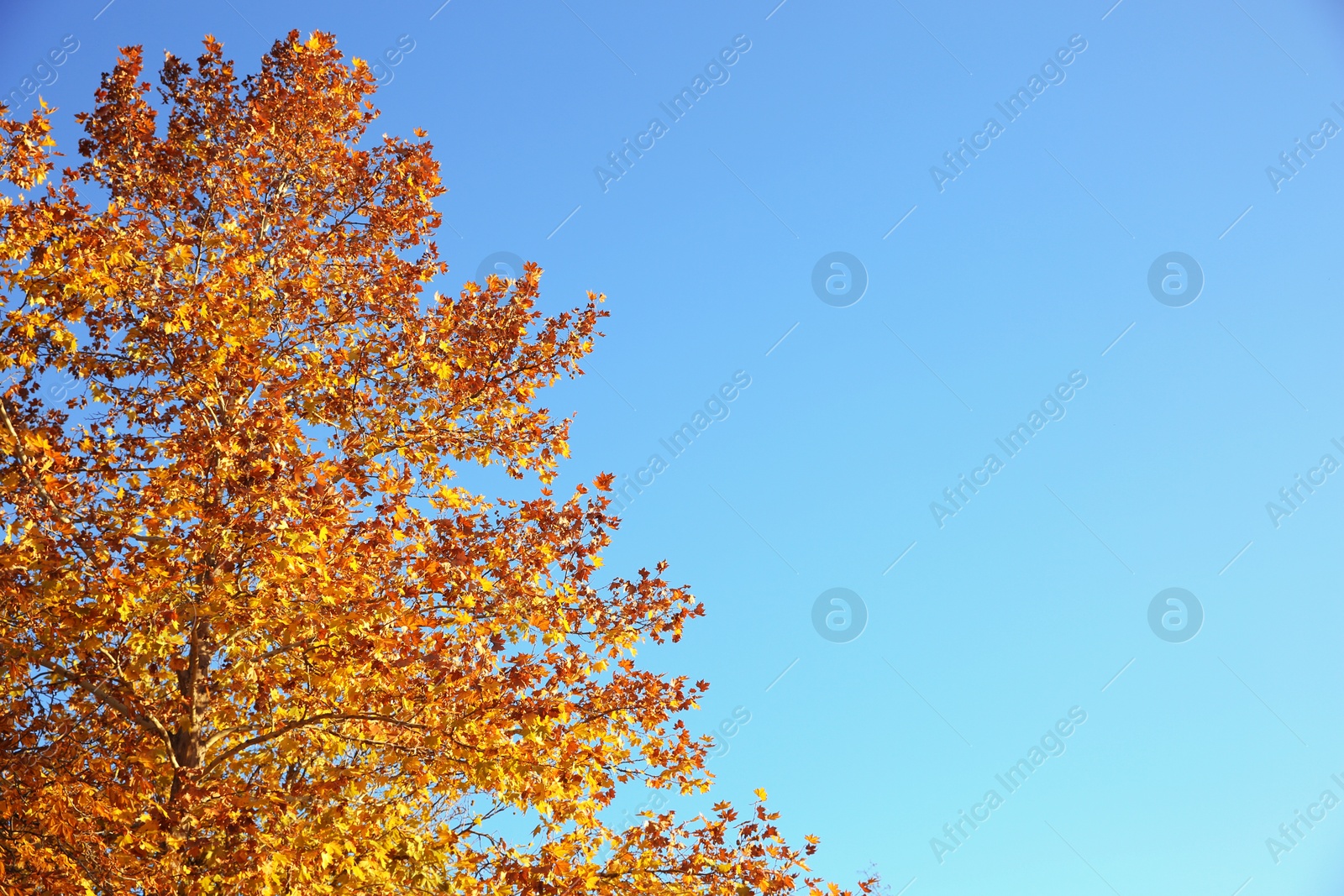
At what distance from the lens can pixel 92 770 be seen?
242 inches

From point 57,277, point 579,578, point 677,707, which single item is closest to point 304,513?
point 579,578

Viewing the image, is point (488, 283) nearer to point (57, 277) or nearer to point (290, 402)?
point (290, 402)

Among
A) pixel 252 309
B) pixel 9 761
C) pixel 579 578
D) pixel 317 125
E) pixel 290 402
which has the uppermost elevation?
pixel 317 125

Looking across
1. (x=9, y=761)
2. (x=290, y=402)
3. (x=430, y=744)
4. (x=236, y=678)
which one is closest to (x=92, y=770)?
(x=9, y=761)

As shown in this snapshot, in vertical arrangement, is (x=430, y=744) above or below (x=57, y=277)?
below

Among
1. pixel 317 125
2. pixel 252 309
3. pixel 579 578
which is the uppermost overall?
pixel 317 125

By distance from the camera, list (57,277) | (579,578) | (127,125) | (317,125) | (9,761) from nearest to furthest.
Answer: (9,761), (57,277), (579,578), (127,125), (317,125)

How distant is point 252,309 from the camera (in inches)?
293

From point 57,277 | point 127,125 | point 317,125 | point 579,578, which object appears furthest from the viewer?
point 317,125

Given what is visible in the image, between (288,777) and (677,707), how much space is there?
131 inches

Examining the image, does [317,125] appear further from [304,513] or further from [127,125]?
[304,513]

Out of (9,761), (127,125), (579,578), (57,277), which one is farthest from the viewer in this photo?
(127,125)

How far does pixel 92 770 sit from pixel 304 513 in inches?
96.4

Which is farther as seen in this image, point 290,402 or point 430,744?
point 290,402
